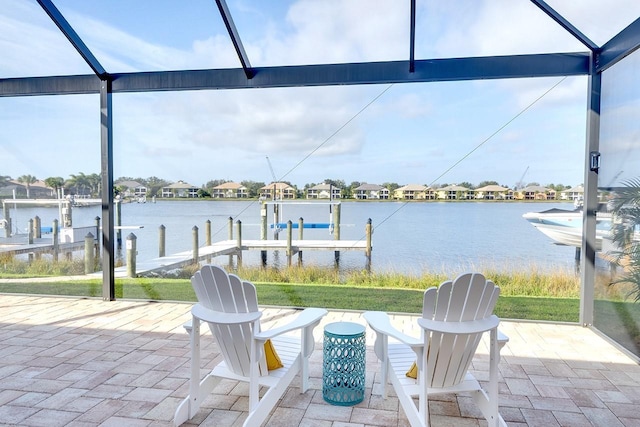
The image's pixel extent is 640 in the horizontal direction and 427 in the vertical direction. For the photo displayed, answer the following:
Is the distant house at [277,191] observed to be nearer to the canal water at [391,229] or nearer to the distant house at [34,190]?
the canal water at [391,229]

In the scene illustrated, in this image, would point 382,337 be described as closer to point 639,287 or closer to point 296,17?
point 639,287

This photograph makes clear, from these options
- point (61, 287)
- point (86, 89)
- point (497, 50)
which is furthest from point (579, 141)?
point (61, 287)

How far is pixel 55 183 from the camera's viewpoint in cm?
567

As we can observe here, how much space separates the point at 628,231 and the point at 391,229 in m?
2.49

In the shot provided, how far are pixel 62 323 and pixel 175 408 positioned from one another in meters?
2.50

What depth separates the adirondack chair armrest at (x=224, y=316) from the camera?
229 cm

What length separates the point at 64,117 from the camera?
5488 mm

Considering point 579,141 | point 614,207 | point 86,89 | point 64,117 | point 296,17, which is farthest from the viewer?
point 64,117

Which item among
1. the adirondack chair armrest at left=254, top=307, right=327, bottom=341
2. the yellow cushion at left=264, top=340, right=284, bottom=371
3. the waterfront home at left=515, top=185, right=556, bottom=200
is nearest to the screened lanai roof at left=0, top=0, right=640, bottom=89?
the waterfront home at left=515, top=185, right=556, bottom=200

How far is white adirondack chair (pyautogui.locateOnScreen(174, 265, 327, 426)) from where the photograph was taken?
2.31 metres

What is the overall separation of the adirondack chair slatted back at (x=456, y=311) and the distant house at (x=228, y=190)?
364 centimetres

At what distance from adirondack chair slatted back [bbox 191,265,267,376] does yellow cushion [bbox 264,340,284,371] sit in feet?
0.52

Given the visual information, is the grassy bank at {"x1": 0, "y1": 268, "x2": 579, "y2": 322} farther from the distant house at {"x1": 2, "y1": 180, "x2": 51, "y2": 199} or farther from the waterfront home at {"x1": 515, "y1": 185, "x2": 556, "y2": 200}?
the distant house at {"x1": 2, "y1": 180, "x2": 51, "y2": 199}

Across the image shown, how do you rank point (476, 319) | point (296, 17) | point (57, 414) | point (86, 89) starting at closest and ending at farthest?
point (476, 319) < point (57, 414) < point (296, 17) < point (86, 89)
